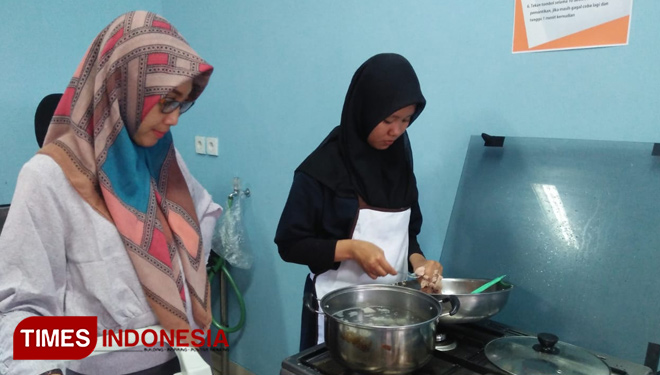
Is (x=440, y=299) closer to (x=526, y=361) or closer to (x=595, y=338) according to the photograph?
(x=526, y=361)

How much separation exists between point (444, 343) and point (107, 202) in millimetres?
733

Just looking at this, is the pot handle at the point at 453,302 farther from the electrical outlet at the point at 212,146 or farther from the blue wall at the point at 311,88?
the electrical outlet at the point at 212,146

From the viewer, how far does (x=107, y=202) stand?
0.88 metres

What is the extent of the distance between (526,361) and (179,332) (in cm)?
67

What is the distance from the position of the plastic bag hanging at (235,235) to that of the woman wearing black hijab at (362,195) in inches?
35.6

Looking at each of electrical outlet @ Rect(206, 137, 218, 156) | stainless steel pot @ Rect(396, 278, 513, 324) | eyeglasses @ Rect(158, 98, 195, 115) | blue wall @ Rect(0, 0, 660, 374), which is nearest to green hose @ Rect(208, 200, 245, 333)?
blue wall @ Rect(0, 0, 660, 374)

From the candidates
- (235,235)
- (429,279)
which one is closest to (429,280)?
(429,279)

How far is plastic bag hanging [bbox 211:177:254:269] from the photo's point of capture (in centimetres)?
204

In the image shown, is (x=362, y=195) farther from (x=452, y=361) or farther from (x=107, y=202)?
(x=107, y=202)

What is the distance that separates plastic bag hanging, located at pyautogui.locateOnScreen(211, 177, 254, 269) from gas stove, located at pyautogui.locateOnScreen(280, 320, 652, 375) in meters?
1.19

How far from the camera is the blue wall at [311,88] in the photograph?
1.10 m

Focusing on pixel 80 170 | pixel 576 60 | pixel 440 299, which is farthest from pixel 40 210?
pixel 576 60

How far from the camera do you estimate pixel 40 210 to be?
2.61ft

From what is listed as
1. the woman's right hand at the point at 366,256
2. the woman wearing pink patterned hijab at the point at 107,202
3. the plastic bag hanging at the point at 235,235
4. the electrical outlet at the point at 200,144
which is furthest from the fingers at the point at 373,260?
the electrical outlet at the point at 200,144
